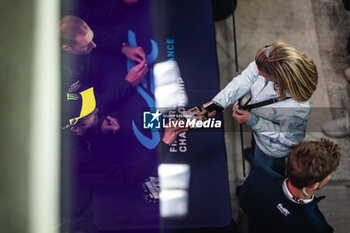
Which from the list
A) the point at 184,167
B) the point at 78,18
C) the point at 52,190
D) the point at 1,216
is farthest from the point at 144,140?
the point at 1,216

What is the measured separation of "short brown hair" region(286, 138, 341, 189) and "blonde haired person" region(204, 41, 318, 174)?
6 centimetres

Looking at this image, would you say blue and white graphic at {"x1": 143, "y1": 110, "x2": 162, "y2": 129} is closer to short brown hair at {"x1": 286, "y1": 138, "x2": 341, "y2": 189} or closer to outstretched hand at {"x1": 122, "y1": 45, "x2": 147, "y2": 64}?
outstretched hand at {"x1": 122, "y1": 45, "x2": 147, "y2": 64}

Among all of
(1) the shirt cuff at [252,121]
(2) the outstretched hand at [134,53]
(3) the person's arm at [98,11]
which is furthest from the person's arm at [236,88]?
(3) the person's arm at [98,11]

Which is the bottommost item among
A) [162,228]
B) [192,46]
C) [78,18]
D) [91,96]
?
[162,228]

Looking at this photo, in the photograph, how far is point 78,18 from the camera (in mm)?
1966

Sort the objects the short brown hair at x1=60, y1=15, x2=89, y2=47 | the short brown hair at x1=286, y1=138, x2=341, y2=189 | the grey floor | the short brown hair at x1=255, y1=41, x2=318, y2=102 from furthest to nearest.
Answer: the short brown hair at x1=60, y1=15, x2=89, y2=47
the grey floor
the short brown hair at x1=255, y1=41, x2=318, y2=102
the short brown hair at x1=286, y1=138, x2=341, y2=189

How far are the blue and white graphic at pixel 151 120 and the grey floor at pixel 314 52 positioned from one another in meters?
0.45

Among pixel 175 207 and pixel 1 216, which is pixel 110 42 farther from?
pixel 1 216

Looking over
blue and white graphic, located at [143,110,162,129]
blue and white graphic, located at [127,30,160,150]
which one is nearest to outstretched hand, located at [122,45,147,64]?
blue and white graphic, located at [127,30,160,150]

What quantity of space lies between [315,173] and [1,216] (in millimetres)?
2115

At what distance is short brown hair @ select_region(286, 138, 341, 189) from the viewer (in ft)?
5.25

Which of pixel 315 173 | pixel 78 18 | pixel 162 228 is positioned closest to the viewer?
pixel 315 173

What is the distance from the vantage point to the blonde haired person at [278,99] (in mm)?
1721

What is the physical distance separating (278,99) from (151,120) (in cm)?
80
